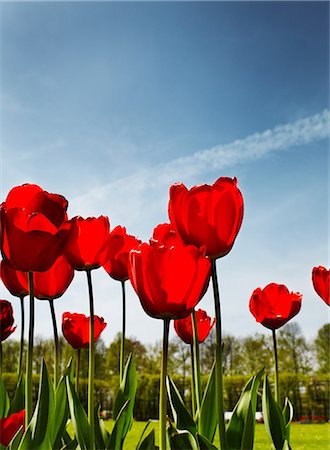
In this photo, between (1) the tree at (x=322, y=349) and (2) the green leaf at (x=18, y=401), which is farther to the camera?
(1) the tree at (x=322, y=349)

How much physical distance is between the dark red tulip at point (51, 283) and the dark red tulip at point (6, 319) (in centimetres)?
71

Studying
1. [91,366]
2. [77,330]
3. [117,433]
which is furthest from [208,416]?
[77,330]

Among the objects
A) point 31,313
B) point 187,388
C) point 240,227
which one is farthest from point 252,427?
A: point 187,388

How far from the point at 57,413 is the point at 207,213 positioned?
0.84 meters

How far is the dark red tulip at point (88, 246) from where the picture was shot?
149 cm

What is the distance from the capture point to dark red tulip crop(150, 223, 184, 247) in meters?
1.22

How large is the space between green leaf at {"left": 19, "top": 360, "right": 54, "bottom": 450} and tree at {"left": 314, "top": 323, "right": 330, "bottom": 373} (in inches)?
1044

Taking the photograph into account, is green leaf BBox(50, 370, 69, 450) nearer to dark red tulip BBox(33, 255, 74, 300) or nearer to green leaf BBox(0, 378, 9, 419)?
dark red tulip BBox(33, 255, 74, 300)

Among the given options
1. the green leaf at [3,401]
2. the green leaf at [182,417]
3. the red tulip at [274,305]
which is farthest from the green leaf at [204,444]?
the green leaf at [3,401]

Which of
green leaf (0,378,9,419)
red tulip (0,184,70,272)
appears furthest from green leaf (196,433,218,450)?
green leaf (0,378,9,419)

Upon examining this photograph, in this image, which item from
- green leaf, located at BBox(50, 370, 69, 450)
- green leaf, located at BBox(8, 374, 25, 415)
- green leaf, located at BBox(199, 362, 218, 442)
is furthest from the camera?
green leaf, located at BBox(8, 374, 25, 415)

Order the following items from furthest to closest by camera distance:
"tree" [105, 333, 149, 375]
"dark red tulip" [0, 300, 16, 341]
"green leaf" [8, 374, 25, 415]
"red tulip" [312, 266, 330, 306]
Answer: "tree" [105, 333, 149, 375] < "dark red tulip" [0, 300, 16, 341] < "red tulip" [312, 266, 330, 306] < "green leaf" [8, 374, 25, 415]

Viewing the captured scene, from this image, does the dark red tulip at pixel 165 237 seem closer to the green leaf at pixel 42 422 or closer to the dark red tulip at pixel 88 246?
the dark red tulip at pixel 88 246

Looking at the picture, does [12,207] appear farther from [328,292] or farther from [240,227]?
[328,292]
